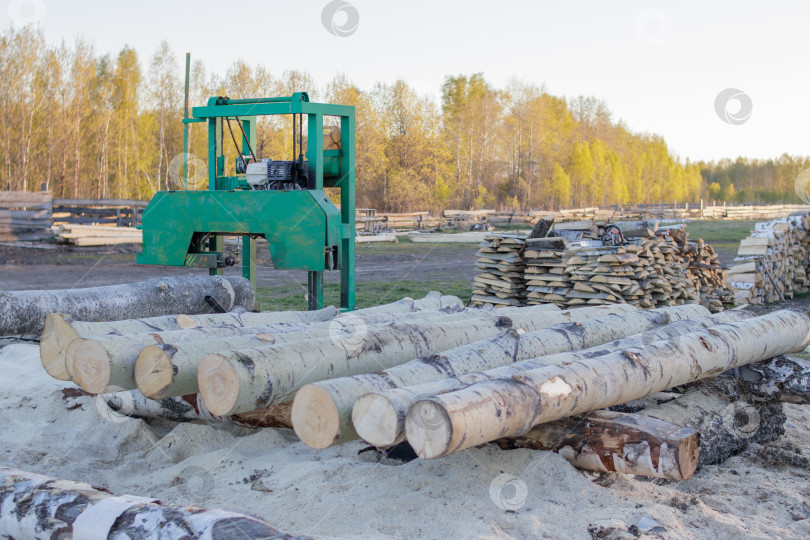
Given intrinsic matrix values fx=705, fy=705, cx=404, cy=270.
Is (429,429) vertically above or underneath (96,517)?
above

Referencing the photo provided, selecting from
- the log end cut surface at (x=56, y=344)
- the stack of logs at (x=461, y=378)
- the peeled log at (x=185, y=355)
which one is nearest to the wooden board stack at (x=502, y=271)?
the stack of logs at (x=461, y=378)

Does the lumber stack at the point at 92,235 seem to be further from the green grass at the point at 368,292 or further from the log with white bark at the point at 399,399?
the log with white bark at the point at 399,399

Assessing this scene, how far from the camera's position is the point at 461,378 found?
3748mm

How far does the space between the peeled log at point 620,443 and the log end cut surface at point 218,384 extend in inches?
60.6

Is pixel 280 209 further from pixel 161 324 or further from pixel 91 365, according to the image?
pixel 91 365

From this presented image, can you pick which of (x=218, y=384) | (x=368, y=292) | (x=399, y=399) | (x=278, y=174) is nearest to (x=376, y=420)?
(x=399, y=399)

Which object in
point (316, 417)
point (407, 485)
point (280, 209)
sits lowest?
point (407, 485)

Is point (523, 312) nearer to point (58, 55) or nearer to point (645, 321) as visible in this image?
point (645, 321)

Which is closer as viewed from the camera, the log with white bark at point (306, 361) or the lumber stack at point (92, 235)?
the log with white bark at point (306, 361)

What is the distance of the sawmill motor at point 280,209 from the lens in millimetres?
7656

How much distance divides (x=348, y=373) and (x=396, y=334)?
56 cm

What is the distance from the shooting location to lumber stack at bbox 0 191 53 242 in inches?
904

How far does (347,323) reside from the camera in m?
5.13

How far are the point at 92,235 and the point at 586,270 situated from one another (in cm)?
1845
